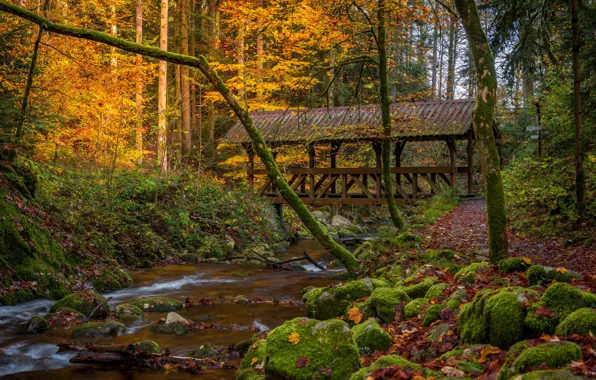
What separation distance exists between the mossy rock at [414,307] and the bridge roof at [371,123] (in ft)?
27.4

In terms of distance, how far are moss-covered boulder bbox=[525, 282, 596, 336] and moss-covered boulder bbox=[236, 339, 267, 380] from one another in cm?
224

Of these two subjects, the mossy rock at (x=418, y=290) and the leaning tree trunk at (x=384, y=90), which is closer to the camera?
the mossy rock at (x=418, y=290)

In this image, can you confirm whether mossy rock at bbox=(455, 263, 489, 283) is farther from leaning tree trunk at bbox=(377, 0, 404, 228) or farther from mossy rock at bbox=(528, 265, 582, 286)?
leaning tree trunk at bbox=(377, 0, 404, 228)

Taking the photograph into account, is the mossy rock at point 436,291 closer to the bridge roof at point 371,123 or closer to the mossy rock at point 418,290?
the mossy rock at point 418,290

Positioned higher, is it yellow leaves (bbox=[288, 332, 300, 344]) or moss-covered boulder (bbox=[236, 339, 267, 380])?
yellow leaves (bbox=[288, 332, 300, 344])

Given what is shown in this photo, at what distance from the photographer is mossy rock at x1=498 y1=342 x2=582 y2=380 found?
300 centimetres

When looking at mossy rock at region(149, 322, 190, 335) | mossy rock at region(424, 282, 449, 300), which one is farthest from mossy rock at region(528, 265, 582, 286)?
mossy rock at region(149, 322, 190, 335)

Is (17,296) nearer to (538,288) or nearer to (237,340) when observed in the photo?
(237,340)

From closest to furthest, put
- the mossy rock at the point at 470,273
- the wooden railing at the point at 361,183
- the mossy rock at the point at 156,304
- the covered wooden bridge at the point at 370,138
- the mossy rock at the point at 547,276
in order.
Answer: the mossy rock at the point at 547,276, the mossy rock at the point at 470,273, the mossy rock at the point at 156,304, the covered wooden bridge at the point at 370,138, the wooden railing at the point at 361,183

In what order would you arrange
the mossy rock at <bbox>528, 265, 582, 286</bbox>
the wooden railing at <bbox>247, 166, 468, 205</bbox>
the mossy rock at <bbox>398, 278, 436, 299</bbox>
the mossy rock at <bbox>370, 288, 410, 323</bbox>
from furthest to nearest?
the wooden railing at <bbox>247, 166, 468, 205</bbox>, the mossy rock at <bbox>398, 278, 436, 299</bbox>, the mossy rock at <bbox>370, 288, 410, 323</bbox>, the mossy rock at <bbox>528, 265, 582, 286</bbox>

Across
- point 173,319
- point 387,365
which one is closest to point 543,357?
point 387,365

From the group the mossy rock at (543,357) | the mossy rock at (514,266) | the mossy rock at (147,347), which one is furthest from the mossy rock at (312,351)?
the mossy rock at (514,266)

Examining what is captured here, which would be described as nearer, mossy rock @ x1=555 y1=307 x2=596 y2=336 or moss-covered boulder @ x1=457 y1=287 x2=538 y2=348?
mossy rock @ x1=555 y1=307 x2=596 y2=336

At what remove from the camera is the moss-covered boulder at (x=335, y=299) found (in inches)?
251
